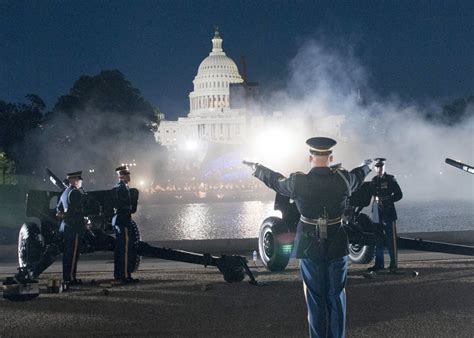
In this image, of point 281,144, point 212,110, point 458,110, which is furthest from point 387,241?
point 212,110

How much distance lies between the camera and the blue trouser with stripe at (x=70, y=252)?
9.76 m

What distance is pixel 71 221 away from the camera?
975 cm

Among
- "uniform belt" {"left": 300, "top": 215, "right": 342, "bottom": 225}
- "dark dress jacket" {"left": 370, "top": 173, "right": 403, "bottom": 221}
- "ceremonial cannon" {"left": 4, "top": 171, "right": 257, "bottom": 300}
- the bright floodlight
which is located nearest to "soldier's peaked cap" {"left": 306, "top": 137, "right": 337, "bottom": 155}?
"uniform belt" {"left": 300, "top": 215, "right": 342, "bottom": 225}

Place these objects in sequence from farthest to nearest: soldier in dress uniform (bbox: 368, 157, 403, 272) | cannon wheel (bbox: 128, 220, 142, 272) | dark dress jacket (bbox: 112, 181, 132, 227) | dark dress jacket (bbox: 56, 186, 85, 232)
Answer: soldier in dress uniform (bbox: 368, 157, 403, 272) → cannon wheel (bbox: 128, 220, 142, 272) → dark dress jacket (bbox: 112, 181, 132, 227) → dark dress jacket (bbox: 56, 186, 85, 232)

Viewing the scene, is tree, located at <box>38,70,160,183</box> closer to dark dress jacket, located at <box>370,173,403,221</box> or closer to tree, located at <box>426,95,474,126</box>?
tree, located at <box>426,95,474,126</box>

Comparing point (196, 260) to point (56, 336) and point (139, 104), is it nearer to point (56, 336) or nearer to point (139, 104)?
point (56, 336)

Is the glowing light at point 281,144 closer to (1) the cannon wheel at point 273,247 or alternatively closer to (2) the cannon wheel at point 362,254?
(2) the cannon wheel at point 362,254

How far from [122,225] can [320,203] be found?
16.1 ft

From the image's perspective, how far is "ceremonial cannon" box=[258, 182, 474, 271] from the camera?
10242mm

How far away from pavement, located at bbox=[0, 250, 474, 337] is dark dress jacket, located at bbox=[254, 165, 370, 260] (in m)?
1.11

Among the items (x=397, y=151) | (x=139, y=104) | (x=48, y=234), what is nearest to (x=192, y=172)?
(x=139, y=104)

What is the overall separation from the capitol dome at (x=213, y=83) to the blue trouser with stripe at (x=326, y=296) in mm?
147486

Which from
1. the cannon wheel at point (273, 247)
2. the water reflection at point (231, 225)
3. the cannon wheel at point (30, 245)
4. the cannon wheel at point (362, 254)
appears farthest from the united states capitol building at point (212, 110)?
the cannon wheel at point (30, 245)

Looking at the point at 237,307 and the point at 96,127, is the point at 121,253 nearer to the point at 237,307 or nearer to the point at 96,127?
the point at 237,307
